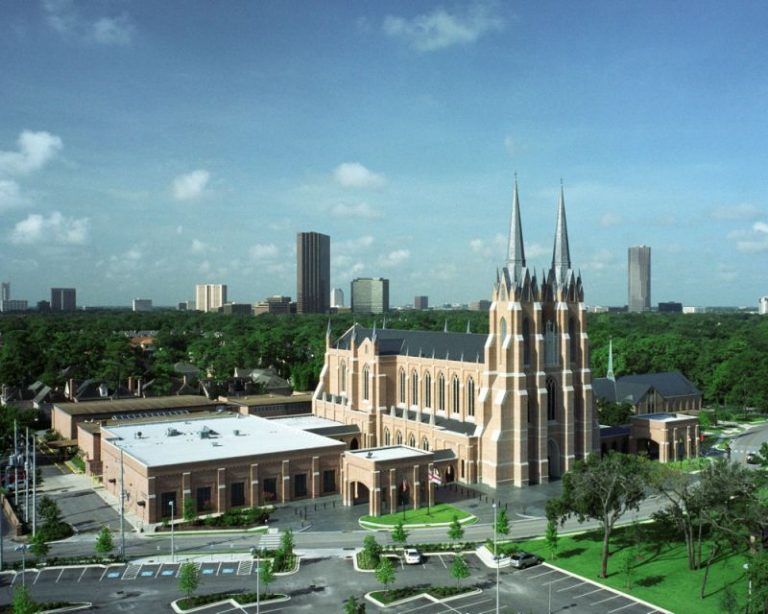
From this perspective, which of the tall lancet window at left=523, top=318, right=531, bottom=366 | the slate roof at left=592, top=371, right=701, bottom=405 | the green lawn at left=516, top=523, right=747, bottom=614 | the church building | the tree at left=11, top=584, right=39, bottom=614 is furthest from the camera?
the slate roof at left=592, top=371, right=701, bottom=405

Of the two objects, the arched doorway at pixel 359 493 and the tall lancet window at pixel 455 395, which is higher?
the tall lancet window at pixel 455 395

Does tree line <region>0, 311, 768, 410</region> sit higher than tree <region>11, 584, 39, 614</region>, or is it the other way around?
tree line <region>0, 311, 768, 410</region>

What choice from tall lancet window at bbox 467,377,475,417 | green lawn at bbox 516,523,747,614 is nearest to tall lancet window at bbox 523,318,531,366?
tall lancet window at bbox 467,377,475,417

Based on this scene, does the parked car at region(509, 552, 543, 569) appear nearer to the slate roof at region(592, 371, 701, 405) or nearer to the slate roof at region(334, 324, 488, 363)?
the slate roof at region(334, 324, 488, 363)

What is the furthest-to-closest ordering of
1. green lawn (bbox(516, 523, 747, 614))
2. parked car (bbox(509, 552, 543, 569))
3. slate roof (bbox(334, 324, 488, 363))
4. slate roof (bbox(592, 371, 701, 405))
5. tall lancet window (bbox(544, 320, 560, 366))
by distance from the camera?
1. slate roof (bbox(592, 371, 701, 405))
2. slate roof (bbox(334, 324, 488, 363))
3. tall lancet window (bbox(544, 320, 560, 366))
4. parked car (bbox(509, 552, 543, 569))
5. green lawn (bbox(516, 523, 747, 614))

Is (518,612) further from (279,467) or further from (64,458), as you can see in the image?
(64,458)

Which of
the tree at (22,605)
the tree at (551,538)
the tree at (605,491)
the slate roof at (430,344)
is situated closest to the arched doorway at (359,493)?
the slate roof at (430,344)

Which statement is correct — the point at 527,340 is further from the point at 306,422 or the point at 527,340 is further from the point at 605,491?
the point at 306,422

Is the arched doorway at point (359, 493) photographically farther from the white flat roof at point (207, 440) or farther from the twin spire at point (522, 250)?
the twin spire at point (522, 250)

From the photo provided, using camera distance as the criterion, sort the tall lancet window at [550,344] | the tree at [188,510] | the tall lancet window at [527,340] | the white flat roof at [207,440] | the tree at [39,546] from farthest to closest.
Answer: the tall lancet window at [550,344] < the tall lancet window at [527,340] < the white flat roof at [207,440] < the tree at [188,510] < the tree at [39,546]
